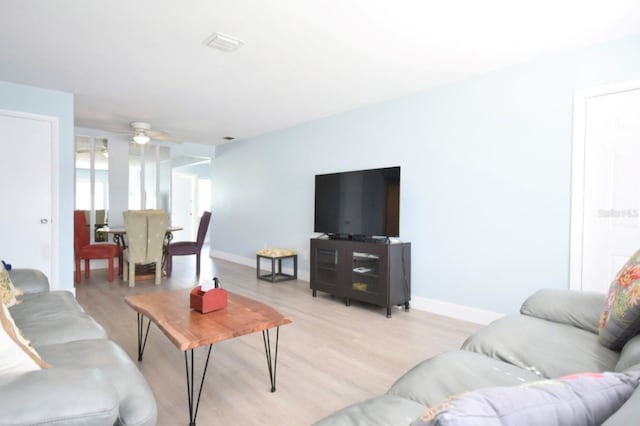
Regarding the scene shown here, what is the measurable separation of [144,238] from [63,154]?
1.36 metres

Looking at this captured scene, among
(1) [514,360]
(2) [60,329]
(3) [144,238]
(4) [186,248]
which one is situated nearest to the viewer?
(1) [514,360]

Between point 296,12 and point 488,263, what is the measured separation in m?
A: 2.62

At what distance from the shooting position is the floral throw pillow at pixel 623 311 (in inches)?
49.6

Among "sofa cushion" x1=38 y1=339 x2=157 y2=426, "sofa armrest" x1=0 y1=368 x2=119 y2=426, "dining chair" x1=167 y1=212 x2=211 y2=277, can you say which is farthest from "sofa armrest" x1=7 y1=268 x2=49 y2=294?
"dining chair" x1=167 y1=212 x2=211 y2=277

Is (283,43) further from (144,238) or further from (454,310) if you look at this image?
(144,238)

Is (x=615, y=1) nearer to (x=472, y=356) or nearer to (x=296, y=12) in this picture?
(x=296, y=12)

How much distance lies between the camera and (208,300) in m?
2.05

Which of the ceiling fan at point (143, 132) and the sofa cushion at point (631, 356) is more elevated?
→ the ceiling fan at point (143, 132)

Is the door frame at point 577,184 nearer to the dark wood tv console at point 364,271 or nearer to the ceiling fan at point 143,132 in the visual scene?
the dark wood tv console at point 364,271

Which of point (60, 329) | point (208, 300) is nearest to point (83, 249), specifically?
point (60, 329)

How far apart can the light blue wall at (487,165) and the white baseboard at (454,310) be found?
0.18 feet

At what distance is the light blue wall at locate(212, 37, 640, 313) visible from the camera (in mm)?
2801

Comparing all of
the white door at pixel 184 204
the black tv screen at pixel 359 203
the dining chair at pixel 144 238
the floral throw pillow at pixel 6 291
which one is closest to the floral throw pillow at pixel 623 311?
the black tv screen at pixel 359 203

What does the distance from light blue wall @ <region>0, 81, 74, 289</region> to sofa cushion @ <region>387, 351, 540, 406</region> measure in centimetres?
420
